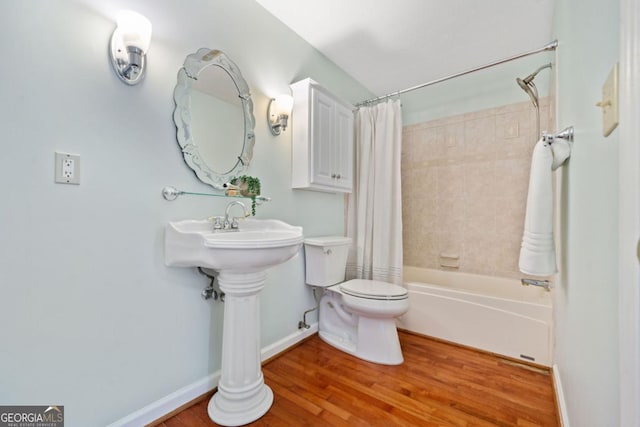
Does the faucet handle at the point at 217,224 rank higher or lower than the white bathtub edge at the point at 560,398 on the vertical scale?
higher

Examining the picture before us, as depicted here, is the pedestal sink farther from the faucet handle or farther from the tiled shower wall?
the tiled shower wall

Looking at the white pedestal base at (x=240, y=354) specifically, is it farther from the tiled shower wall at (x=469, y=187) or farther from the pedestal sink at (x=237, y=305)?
the tiled shower wall at (x=469, y=187)

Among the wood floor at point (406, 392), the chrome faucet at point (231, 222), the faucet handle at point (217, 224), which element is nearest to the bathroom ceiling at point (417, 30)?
the chrome faucet at point (231, 222)

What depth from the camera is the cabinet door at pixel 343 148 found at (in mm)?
2195

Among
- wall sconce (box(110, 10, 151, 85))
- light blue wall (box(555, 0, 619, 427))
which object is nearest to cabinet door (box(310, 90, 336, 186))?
wall sconce (box(110, 10, 151, 85))

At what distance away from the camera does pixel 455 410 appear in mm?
1353

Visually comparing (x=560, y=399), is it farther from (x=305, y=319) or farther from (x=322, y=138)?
(x=322, y=138)

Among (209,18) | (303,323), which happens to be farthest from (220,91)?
(303,323)

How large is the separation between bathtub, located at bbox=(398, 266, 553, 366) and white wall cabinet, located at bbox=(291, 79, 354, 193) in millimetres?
1117

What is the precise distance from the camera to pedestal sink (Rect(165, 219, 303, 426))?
1.20 meters

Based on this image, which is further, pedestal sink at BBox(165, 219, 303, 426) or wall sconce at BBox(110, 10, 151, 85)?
pedestal sink at BBox(165, 219, 303, 426)

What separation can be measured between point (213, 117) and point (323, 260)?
1.18 meters

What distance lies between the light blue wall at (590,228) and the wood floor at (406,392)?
1.07 ft

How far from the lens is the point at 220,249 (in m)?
1.14
